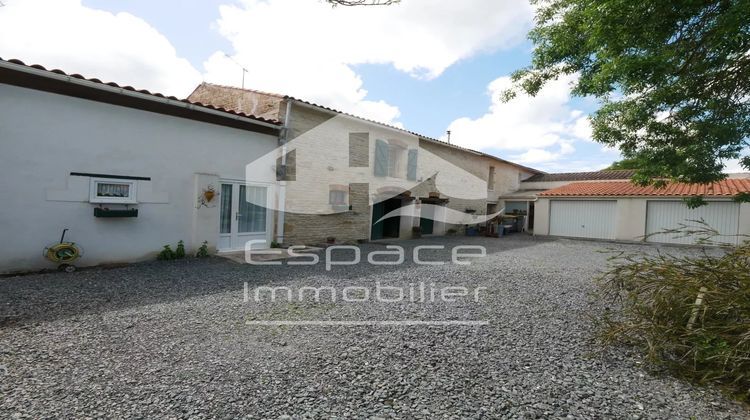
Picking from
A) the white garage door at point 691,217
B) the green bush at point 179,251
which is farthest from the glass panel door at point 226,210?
the white garage door at point 691,217

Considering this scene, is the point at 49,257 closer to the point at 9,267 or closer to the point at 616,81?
the point at 9,267

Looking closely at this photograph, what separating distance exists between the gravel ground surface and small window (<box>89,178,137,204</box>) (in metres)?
1.77

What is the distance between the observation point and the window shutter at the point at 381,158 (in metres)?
13.0

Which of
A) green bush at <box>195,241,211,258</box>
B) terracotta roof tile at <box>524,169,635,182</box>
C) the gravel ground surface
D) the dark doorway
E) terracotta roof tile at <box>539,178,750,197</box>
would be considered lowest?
the gravel ground surface

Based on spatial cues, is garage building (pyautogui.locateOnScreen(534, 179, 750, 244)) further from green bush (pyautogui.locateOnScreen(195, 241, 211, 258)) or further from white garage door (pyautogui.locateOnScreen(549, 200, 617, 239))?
green bush (pyautogui.locateOnScreen(195, 241, 211, 258))

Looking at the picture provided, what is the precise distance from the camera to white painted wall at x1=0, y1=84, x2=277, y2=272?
5.85 metres

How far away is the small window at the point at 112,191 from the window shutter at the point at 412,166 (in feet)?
31.9

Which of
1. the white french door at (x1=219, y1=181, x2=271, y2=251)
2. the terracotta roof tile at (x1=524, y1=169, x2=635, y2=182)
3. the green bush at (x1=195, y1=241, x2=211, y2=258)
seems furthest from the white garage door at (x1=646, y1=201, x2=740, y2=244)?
the green bush at (x1=195, y1=241, x2=211, y2=258)

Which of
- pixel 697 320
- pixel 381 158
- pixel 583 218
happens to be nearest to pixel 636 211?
pixel 583 218

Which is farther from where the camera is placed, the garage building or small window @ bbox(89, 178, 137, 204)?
the garage building

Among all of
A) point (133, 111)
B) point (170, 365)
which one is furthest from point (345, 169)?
point (170, 365)

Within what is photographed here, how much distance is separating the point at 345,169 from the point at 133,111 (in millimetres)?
6163

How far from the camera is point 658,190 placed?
50.1 ft

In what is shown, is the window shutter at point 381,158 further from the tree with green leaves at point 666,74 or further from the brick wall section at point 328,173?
the tree with green leaves at point 666,74
